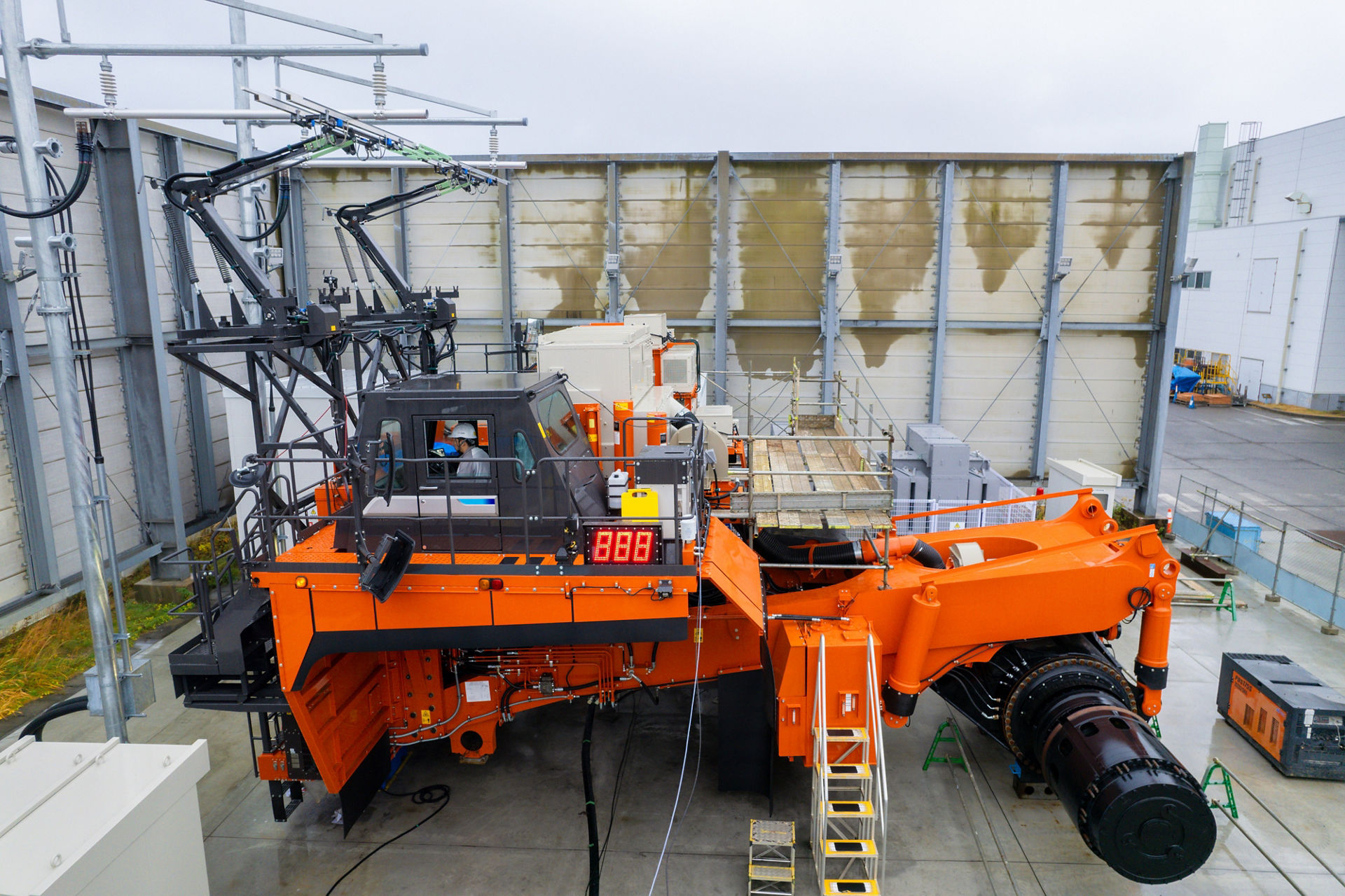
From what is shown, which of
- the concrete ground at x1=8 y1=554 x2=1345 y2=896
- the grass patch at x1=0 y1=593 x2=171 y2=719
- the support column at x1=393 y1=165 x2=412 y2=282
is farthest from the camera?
the support column at x1=393 y1=165 x2=412 y2=282

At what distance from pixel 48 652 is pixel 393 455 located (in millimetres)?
8085

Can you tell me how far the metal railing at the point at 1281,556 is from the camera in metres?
12.4

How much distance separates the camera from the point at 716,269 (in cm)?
1739

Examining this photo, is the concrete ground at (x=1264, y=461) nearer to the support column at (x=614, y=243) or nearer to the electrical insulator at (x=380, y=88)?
the support column at (x=614, y=243)

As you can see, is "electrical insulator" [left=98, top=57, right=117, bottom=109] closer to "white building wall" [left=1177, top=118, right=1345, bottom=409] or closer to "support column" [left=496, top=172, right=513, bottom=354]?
"support column" [left=496, top=172, right=513, bottom=354]

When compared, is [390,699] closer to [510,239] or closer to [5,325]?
[5,325]

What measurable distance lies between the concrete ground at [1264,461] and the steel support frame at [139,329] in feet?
67.7

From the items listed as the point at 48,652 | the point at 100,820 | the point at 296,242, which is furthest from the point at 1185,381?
the point at 100,820

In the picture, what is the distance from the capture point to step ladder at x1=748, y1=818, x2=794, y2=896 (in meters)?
6.88

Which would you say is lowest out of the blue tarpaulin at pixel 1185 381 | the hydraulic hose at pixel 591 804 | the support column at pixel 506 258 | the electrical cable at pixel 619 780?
the electrical cable at pixel 619 780

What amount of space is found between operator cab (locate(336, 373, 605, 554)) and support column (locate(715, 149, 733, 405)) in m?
9.83

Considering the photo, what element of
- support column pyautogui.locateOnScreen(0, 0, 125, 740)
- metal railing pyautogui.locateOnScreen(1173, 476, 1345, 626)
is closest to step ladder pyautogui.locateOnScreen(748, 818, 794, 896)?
support column pyautogui.locateOnScreen(0, 0, 125, 740)

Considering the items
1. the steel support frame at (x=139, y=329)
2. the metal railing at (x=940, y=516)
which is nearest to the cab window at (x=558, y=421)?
the metal railing at (x=940, y=516)

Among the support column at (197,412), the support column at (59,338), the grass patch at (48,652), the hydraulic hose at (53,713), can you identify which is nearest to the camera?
the support column at (59,338)
